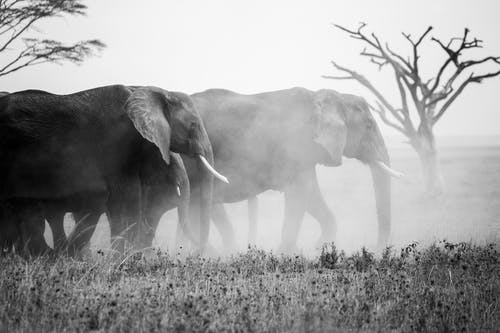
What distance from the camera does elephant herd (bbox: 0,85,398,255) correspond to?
973 centimetres

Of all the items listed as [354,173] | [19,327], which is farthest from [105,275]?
[354,173]

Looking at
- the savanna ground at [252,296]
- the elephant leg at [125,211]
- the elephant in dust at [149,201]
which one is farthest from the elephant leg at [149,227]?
the savanna ground at [252,296]

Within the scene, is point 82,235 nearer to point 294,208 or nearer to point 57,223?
point 57,223

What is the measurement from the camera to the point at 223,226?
46.3 ft

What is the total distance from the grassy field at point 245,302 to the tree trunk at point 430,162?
52.7 ft

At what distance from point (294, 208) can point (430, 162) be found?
42.1 ft

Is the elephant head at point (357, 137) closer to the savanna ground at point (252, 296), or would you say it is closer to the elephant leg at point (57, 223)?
the savanna ground at point (252, 296)

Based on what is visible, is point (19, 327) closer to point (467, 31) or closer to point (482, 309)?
point (482, 309)

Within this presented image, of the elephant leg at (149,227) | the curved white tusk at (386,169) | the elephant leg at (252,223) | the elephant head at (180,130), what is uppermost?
the elephant head at (180,130)

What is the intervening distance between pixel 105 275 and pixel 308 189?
6.61m

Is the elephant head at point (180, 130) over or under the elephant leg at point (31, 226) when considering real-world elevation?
over

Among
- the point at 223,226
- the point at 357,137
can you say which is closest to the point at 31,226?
the point at 223,226

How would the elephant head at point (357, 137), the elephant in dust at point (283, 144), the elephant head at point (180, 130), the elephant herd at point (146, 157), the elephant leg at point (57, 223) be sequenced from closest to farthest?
the elephant herd at point (146, 157) < the elephant head at point (180, 130) < the elephant leg at point (57, 223) < the elephant in dust at point (283, 144) < the elephant head at point (357, 137)

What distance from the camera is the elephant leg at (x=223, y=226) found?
14.0 metres
